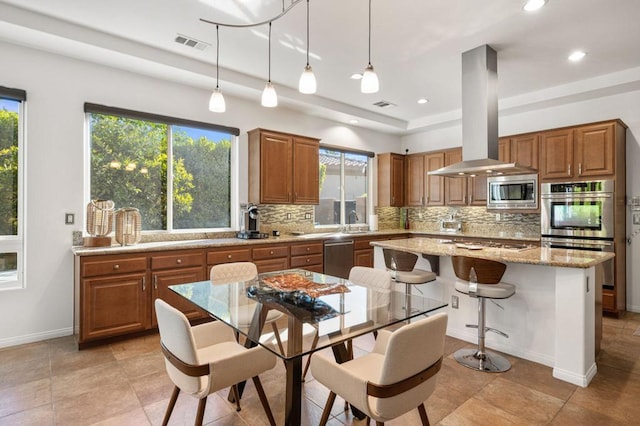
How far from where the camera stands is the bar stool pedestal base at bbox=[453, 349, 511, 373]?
2807 mm

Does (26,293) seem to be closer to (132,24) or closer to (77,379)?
(77,379)

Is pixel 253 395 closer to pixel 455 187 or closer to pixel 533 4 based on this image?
Answer: pixel 533 4

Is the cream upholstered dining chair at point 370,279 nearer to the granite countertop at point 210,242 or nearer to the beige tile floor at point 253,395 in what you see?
the beige tile floor at point 253,395

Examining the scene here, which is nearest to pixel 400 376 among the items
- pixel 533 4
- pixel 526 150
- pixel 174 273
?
pixel 174 273

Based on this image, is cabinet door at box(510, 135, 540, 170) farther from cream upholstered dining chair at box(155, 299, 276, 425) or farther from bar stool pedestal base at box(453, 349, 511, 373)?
cream upholstered dining chair at box(155, 299, 276, 425)

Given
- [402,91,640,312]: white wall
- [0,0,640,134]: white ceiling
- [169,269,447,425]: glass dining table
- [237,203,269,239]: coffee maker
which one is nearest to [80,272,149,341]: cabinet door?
[169,269,447,425]: glass dining table

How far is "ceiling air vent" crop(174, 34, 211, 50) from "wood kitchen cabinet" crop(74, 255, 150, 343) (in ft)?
7.18

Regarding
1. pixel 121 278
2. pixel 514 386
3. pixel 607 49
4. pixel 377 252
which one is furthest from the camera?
pixel 377 252

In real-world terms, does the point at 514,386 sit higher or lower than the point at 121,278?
lower

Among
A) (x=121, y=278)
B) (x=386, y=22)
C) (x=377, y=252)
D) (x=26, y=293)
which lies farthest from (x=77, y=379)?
(x=386, y=22)

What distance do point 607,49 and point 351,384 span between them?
170 inches

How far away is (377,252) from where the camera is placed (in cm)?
→ 403

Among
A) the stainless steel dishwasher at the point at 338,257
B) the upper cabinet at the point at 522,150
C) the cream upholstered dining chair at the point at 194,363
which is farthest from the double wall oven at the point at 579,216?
the cream upholstered dining chair at the point at 194,363

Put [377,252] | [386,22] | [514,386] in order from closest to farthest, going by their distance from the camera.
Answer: [514,386] < [386,22] < [377,252]
